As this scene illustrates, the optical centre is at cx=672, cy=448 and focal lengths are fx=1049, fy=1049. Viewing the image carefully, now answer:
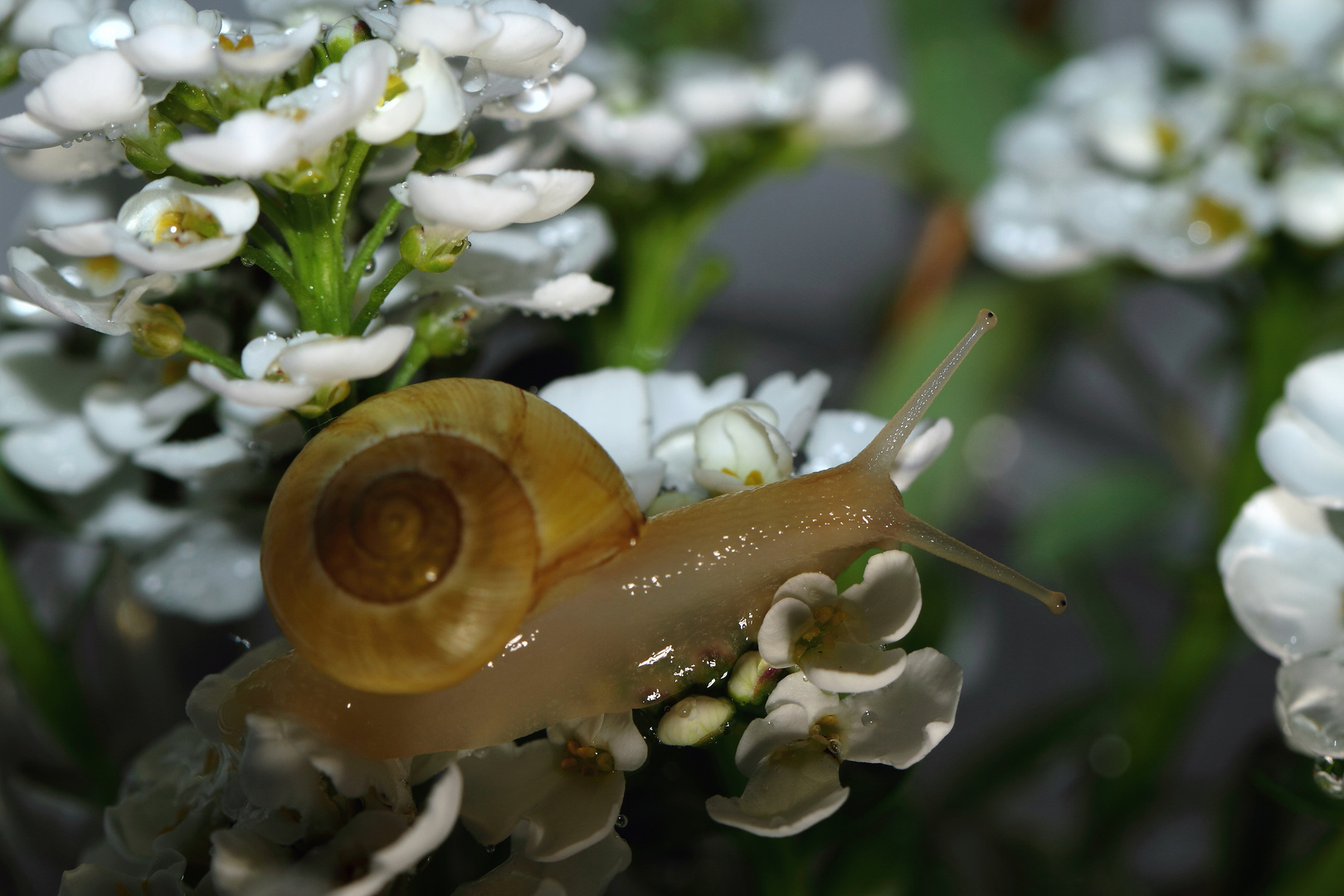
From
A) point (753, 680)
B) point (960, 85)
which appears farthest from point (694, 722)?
point (960, 85)

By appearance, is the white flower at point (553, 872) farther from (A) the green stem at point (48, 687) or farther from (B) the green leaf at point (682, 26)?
(B) the green leaf at point (682, 26)

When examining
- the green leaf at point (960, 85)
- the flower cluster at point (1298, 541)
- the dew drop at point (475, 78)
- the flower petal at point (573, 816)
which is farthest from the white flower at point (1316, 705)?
the green leaf at point (960, 85)

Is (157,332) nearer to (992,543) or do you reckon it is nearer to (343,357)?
(343,357)

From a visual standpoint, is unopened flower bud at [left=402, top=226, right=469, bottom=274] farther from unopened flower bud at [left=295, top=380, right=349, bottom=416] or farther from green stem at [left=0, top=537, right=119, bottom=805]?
green stem at [left=0, top=537, right=119, bottom=805]

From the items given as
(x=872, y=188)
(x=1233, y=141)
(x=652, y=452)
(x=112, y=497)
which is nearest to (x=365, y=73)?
(x=652, y=452)

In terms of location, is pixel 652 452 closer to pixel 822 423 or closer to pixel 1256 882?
pixel 822 423
